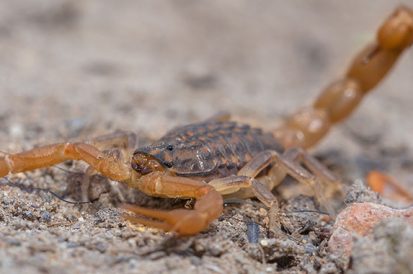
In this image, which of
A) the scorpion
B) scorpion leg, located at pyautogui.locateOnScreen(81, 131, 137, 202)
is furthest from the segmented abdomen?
scorpion leg, located at pyautogui.locateOnScreen(81, 131, 137, 202)

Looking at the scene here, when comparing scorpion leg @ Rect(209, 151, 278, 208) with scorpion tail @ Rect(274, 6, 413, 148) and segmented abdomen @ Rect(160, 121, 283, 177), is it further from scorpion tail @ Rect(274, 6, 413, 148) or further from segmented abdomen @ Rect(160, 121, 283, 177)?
scorpion tail @ Rect(274, 6, 413, 148)

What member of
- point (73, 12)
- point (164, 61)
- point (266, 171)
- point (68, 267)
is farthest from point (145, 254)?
point (73, 12)

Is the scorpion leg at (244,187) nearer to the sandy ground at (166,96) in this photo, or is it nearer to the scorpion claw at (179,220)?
the sandy ground at (166,96)

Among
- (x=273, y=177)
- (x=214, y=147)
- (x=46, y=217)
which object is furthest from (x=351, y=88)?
(x=46, y=217)

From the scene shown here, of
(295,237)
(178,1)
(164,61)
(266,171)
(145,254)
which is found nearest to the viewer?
(145,254)

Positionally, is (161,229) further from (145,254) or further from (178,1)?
(178,1)
